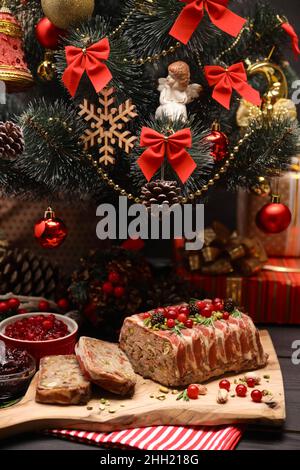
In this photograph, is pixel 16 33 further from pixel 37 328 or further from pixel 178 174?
pixel 37 328

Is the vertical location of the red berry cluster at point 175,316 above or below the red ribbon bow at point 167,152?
below

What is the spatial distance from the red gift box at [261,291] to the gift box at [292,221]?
12cm

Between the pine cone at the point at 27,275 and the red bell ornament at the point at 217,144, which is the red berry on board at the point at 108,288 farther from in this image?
the red bell ornament at the point at 217,144

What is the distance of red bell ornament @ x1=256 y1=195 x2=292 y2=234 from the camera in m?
1.30

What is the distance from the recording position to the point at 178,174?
1.08m

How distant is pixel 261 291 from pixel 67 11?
827 millimetres

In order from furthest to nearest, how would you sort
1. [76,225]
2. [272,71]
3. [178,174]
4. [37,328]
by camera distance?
[76,225] < [272,71] < [37,328] < [178,174]

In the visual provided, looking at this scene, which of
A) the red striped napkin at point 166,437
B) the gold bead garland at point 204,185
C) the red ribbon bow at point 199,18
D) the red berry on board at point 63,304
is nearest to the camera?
the red striped napkin at point 166,437

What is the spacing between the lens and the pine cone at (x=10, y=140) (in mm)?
1064

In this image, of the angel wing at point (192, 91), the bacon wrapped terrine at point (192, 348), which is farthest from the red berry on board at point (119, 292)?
the angel wing at point (192, 91)

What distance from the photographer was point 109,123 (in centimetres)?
114

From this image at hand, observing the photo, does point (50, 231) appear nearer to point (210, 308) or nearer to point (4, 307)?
point (4, 307)

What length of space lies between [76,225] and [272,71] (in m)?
0.69

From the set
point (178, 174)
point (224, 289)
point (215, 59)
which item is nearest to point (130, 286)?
point (224, 289)
